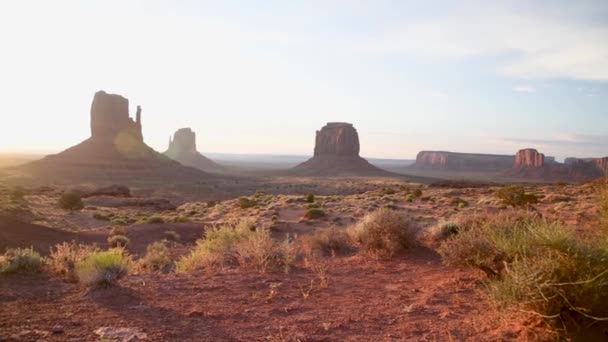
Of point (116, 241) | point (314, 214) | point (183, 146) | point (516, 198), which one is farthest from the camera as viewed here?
point (183, 146)

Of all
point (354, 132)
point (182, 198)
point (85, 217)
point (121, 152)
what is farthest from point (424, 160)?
point (85, 217)

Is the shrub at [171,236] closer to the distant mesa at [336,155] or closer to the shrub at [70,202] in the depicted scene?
the shrub at [70,202]

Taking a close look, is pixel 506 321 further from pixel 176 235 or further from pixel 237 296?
pixel 176 235

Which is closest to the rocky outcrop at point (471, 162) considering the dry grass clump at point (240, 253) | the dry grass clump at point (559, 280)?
the dry grass clump at point (240, 253)

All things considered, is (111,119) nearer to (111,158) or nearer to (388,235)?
(111,158)

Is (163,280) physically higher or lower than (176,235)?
higher

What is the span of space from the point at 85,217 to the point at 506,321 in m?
33.2

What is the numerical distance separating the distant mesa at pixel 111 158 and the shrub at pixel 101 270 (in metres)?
70.2

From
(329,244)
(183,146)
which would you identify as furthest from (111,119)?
(329,244)

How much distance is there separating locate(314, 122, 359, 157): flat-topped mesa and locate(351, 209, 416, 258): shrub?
12480cm

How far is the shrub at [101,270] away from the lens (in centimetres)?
761

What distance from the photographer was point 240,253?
9688mm

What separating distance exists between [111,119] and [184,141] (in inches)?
2897

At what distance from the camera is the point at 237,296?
7410 millimetres
